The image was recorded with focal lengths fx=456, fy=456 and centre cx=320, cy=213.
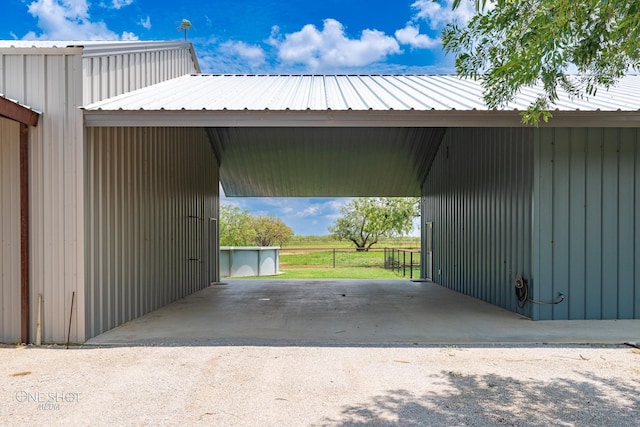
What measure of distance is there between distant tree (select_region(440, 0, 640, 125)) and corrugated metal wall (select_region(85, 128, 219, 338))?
4.40 meters

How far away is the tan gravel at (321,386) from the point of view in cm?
319

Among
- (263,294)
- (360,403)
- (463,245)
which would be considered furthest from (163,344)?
(463,245)

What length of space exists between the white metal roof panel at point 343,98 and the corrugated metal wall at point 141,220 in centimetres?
75

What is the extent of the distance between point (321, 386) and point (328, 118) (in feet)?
10.1

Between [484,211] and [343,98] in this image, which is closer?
[343,98]

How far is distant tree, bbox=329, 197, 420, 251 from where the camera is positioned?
1310 inches

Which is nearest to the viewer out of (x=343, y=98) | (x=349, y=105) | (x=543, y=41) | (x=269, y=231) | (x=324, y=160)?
(x=543, y=41)

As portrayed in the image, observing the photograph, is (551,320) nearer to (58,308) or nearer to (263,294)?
(263,294)

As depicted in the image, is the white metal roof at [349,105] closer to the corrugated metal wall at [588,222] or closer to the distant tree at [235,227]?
the corrugated metal wall at [588,222]

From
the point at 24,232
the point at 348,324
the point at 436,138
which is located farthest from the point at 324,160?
the point at 24,232

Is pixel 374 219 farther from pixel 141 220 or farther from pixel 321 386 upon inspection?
pixel 321 386

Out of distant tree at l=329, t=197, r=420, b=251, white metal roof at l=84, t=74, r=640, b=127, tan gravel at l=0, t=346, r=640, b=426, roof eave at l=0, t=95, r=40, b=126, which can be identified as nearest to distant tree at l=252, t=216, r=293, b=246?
distant tree at l=329, t=197, r=420, b=251

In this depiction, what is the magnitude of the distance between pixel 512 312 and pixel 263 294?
16.1 ft

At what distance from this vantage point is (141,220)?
712cm
